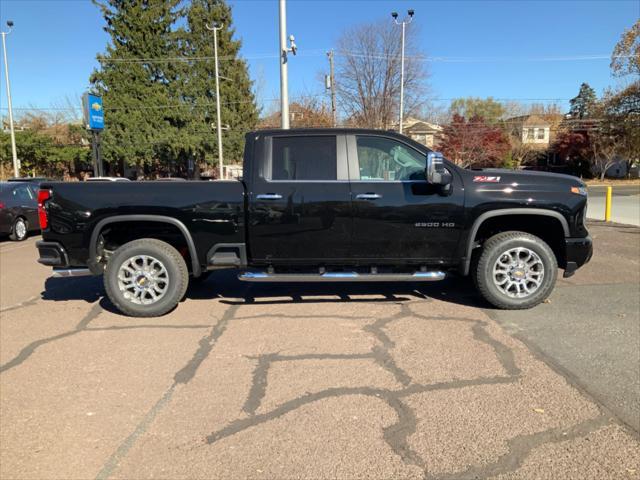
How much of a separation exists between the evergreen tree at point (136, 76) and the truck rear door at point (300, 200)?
3487 cm

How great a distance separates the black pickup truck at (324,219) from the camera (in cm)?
525

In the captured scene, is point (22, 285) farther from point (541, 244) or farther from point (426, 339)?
point (541, 244)

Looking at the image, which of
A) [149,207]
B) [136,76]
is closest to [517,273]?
[149,207]

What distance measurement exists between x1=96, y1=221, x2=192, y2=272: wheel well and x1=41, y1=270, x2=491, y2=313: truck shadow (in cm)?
72

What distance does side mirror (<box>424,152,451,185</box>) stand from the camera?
4.89 meters

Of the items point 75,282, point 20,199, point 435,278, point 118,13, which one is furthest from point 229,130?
point 435,278

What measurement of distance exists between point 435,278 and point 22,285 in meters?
6.01

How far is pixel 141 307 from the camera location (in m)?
5.41

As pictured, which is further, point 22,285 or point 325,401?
point 22,285

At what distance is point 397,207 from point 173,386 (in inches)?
114

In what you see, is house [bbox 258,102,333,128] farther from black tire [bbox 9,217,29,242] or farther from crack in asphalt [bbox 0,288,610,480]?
crack in asphalt [bbox 0,288,610,480]

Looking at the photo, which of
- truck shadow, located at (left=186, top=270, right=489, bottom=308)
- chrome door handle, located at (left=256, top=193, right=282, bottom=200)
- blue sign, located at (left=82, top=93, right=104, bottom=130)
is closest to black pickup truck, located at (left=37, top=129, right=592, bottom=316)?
chrome door handle, located at (left=256, top=193, right=282, bottom=200)

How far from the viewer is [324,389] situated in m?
3.60

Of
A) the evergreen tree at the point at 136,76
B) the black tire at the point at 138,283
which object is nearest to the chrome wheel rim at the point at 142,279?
the black tire at the point at 138,283
